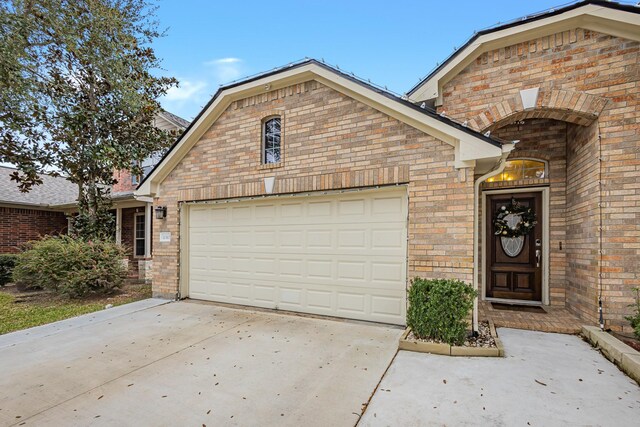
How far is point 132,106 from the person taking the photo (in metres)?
10.0

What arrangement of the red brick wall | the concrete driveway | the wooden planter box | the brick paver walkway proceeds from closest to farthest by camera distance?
the concrete driveway
the wooden planter box
the brick paver walkway
the red brick wall

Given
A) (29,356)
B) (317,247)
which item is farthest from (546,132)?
(29,356)

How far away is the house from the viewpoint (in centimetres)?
1168

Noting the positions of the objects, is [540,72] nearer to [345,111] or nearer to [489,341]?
[345,111]

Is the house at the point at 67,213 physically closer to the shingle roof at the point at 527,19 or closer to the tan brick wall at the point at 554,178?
the shingle roof at the point at 527,19

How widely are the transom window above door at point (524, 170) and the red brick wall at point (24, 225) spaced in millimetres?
16461

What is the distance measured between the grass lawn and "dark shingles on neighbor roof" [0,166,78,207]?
574cm

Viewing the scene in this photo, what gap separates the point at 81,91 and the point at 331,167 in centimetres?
961

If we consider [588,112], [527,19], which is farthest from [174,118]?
[588,112]

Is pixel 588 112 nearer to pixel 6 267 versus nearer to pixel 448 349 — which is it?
pixel 448 349

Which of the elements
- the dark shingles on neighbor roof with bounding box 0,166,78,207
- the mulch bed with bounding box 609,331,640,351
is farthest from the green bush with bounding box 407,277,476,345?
the dark shingles on neighbor roof with bounding box 0,166,78,207

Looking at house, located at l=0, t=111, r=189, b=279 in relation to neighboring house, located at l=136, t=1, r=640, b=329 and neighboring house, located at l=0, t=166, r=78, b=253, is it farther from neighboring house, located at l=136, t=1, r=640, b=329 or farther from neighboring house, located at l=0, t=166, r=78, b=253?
neighboring house, located at l=136, t=1, r=640, b=329

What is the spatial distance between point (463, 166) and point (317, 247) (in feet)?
9.29

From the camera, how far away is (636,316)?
4.19 metres
